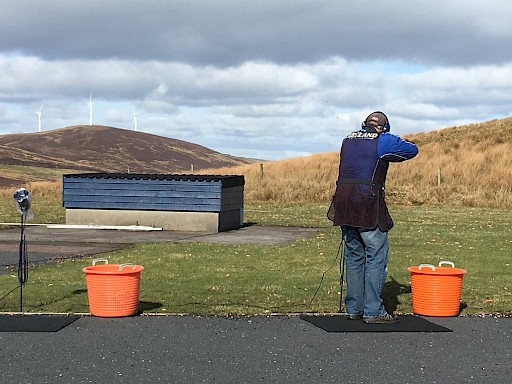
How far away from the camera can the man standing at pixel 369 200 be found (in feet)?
23.7

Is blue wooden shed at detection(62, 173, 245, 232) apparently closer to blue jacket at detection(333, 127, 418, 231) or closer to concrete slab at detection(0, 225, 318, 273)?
concrete slab at detection(0, 225, 318, 273)

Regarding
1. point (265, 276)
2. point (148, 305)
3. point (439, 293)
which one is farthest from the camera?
point (265, 276)

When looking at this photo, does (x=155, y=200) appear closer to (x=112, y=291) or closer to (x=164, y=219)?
(x=164, y=219)

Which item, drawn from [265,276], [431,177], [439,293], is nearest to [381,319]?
[439,293]

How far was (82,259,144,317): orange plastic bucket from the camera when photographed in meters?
7.41

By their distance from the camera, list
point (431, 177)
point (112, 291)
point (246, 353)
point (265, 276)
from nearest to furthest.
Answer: point (246, 353)
point (112, 291)
point (265, 276)
point (431, 177)

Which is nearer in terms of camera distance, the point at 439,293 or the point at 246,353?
the point at 246,353

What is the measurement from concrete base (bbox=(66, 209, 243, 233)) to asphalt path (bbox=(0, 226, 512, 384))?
39.1ft

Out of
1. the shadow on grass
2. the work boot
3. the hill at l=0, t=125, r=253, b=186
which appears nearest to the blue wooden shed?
the shadow on grass

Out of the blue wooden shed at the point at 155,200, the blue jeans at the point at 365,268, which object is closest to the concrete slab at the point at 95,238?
the blue wooden shed at the point at 155,200

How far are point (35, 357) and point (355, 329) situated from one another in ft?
9.67

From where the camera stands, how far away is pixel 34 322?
23.9 ft

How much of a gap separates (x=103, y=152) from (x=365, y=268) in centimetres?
13332

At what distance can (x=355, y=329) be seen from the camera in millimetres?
7074
